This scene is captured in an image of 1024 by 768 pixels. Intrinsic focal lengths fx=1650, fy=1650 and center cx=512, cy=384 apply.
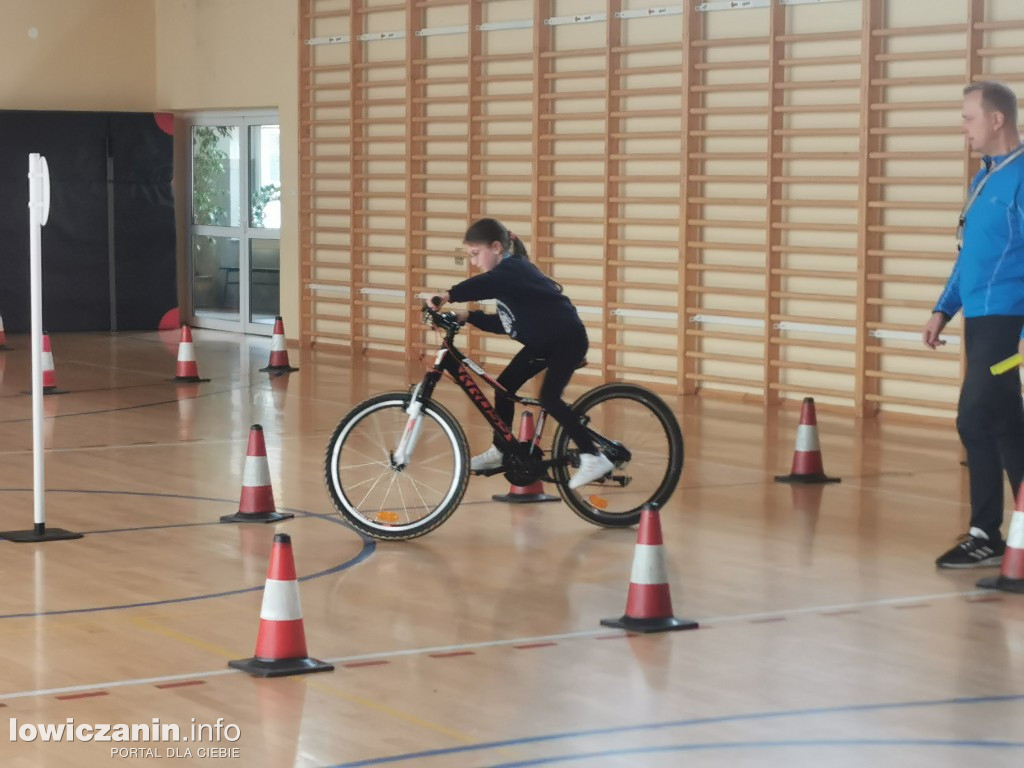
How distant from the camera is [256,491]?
22.6ft

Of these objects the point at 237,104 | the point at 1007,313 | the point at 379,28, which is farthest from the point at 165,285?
the point at 1007,313

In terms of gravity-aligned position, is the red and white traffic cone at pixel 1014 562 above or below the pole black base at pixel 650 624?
above

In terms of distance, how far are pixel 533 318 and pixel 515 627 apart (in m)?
1.79

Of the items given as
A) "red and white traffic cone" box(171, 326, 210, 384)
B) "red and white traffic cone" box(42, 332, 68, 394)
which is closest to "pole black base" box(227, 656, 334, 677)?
"red and white traffic cone" box(42, 332, 68, 394)

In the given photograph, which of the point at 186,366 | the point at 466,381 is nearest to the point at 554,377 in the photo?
the point at 466,381

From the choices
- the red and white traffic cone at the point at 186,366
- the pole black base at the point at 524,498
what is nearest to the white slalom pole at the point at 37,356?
the pole black base at the point at 524,498

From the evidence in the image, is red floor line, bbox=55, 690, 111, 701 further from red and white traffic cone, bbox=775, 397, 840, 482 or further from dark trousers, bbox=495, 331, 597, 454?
red and white traffic cone, bbox=775, 397, 840, 482

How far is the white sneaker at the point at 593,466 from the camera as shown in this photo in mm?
6543

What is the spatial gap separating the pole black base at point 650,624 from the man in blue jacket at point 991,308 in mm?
1421

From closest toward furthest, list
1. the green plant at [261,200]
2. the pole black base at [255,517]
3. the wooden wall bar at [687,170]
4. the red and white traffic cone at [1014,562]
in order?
1. the red and white traffic cone at [1014,562]
2. the pole black base at [255,517]
3. the wooden wall bar at [687,170]
4. the green plant at [261,200]

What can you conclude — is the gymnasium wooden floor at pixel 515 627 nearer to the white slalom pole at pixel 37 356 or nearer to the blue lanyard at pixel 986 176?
the white slalom pole at pixel 37 356

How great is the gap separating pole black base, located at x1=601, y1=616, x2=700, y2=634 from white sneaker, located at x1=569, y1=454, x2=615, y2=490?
1.50 metres

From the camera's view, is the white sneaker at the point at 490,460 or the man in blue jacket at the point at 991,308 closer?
→ the man in blue jacket at the point at 991,308

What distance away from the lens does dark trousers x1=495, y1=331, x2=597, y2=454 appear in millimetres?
6531
